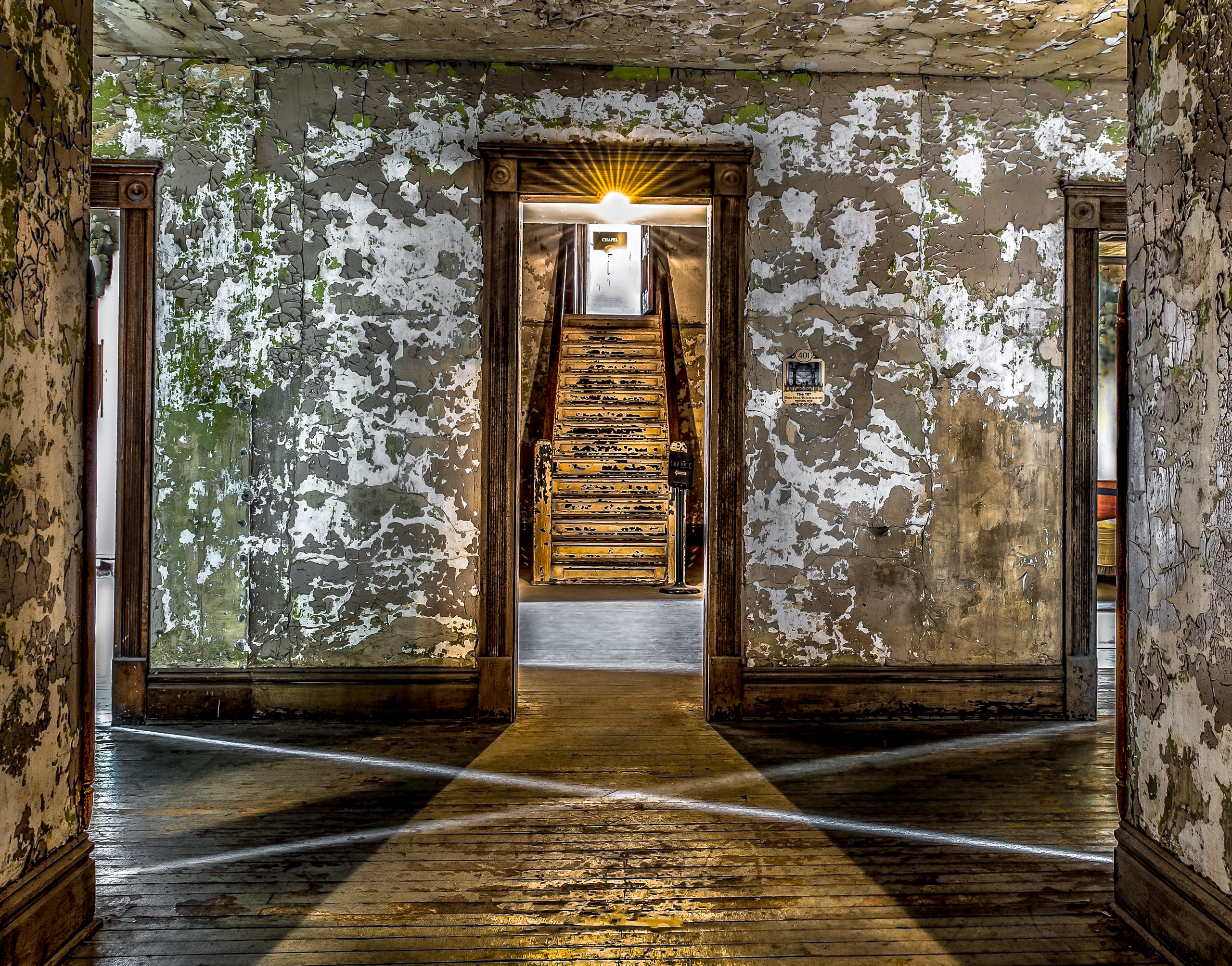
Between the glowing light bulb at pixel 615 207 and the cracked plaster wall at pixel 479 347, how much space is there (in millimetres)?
281

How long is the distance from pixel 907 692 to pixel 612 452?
221 inches

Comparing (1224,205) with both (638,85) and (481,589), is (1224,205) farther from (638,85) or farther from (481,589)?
(481,589)

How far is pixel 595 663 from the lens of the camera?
207 inches

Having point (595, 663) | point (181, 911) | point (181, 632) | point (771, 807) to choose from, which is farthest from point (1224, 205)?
point (181, 632)

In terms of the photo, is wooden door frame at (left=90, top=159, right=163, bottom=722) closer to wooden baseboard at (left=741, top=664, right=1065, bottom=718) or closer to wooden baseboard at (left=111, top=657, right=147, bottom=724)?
wooden baseboard at (left=111, top=657, right=147, bottom=724)

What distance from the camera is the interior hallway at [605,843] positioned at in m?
2.09

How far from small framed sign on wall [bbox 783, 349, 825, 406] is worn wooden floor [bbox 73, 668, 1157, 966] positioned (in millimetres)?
1754

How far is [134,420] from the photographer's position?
13.0ft

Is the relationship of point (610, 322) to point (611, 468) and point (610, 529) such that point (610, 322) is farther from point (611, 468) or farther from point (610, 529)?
point (610, 529)

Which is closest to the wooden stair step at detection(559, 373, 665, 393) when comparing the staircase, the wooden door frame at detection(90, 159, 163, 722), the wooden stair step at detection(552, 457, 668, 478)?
the staircase

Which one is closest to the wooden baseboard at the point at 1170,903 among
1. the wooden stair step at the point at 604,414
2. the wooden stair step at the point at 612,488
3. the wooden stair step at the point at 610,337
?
the wooden stair step at the point at 612,488

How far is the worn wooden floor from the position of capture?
2080mm

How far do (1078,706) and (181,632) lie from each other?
486cm

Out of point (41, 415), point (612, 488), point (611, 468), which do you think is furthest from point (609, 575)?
point (41, 415)
